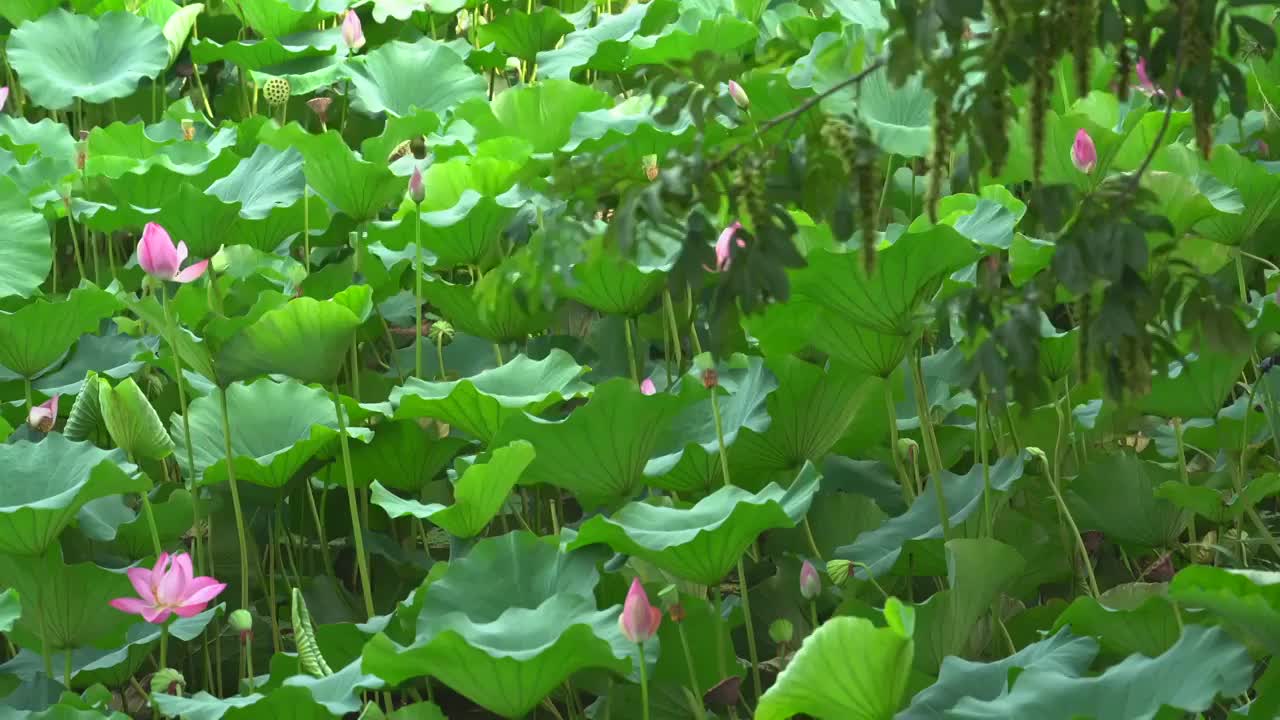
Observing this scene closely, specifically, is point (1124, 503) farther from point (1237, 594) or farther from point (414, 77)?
point (414, 77)

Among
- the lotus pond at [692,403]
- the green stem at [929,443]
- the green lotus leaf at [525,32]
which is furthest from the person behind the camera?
the green lotus leaf at [525,32]

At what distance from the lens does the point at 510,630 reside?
1.56 meters

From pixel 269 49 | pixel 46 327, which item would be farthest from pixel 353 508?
pixel 269 49

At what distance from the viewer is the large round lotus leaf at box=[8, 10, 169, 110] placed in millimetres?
3211

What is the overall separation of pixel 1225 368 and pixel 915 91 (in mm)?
798

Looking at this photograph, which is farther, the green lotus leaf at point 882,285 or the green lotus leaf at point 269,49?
the green lotus leaf at point 269,49

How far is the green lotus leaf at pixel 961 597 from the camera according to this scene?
1.64 meters

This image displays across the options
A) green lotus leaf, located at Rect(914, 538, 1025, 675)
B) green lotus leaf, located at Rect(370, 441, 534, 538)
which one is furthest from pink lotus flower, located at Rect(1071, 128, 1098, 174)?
green lotus leaf, located at Rect(370, 441, 534, 538)

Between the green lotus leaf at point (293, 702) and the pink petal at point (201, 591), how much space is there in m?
0.11

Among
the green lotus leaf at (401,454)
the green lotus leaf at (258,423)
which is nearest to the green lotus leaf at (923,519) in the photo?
the green lotus leaf at (401,454)

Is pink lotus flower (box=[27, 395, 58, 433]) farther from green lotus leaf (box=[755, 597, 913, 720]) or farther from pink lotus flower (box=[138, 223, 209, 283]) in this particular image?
green lotus leaf (box=[755, 597, 913, 720])

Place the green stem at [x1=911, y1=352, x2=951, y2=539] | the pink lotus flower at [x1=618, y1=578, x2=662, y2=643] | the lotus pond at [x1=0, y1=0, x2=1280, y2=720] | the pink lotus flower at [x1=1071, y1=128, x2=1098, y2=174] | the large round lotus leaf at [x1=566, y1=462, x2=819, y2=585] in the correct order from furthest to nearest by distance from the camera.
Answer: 1. the pink lotus flower at [x1=1071, y1=128, x2=1098, y2=174]
2. the green stem at [x1=911, y1=352, x2=951, y2=539]
3. the large round lotus leaf at [x1=566, y1=462, x2=819, y2=585]
4. the pink lotus flower at [x1=618, y1=578, x2=662, y2=643]
5. the lotus pond at [x1=0, y1=0, x2=1280, y2=720]

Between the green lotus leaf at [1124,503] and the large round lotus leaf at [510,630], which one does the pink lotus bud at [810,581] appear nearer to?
the large round lotus leaf at [510,630]

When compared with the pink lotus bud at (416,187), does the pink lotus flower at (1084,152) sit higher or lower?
lower
